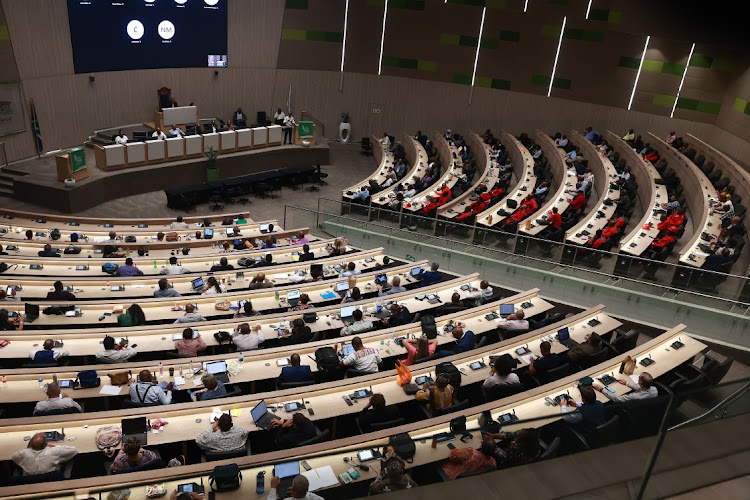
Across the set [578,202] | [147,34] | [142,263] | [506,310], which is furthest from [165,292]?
[147,34]

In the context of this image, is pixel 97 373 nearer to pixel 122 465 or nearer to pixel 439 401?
pixel 122 465

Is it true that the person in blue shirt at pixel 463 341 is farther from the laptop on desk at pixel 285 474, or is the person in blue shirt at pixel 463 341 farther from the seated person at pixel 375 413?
the laptop on desk at pixel 285 474

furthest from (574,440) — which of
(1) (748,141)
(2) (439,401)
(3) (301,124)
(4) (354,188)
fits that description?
(3) (301,124)

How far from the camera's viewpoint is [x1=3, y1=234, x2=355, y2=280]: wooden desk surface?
33.1 ft

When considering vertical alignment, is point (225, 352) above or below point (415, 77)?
below

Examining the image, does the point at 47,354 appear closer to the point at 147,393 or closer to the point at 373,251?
the point at 147,393

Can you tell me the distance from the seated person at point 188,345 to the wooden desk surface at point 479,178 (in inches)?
351

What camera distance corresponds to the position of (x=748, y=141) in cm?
1761

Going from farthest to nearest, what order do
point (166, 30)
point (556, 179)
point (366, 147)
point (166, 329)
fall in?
point (366, 147) < point (166, 30) < point (556, 179) < point (166, 329)

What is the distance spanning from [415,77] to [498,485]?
24085 mm

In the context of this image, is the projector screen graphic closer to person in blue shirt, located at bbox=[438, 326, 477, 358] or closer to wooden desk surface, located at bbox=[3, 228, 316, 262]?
wooden desk surface, located at bbox=[3, 228, 316, 262]

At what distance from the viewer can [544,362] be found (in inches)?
301

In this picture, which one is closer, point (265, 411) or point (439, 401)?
point (265, 411)

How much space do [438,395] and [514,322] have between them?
99.9 inches
